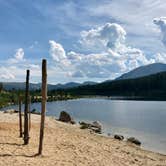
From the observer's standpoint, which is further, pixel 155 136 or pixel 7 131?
pixel 155 136

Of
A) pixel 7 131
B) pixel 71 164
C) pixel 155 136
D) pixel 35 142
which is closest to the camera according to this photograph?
pixel 71 164

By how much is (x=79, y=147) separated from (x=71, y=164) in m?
7.29

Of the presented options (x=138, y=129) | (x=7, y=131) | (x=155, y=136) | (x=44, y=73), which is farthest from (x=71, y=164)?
(x=138, y=129)

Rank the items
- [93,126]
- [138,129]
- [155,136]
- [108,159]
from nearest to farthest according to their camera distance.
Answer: [108,159]
[155,136]
[93,126]
[138,129]

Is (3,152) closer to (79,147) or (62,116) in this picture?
(79,147)

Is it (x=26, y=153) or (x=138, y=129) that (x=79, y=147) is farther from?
(x=138, y=129)

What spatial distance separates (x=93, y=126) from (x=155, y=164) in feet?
108

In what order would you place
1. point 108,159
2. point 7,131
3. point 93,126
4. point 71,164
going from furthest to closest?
point 93,126 → point 7,131 → point 108,159 → point 71,164

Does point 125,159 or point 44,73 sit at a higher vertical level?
point 44,73

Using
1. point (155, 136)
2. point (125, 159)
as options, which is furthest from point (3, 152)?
point (155, 136)

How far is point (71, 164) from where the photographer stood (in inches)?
896

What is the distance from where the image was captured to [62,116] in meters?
68.4

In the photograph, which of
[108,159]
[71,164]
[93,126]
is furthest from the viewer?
[93,126]

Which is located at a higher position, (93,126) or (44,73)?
(44,73)
